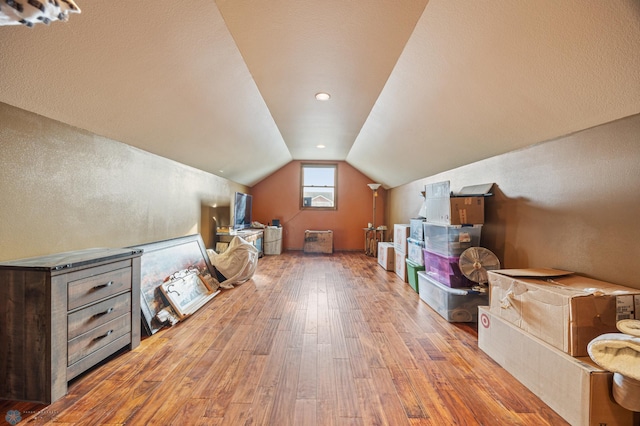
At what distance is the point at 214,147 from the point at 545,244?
3762 mm

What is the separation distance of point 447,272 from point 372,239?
11.8 ft

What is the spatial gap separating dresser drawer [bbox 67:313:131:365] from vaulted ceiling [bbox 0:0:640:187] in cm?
147

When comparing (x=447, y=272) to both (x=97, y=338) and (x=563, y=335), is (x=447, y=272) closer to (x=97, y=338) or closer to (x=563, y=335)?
(x=563, y=335)

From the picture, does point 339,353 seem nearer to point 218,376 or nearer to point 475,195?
point 218,376

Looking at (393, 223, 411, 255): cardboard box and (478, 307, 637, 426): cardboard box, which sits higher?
(393, 223, 411, 255): cardboard box

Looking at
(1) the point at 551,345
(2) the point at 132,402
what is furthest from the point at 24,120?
(1) the point at 551,345

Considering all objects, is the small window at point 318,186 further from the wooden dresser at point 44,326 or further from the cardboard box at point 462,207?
the wooden dresser at point 44,326

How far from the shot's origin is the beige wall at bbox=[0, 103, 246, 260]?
1524 millimetres

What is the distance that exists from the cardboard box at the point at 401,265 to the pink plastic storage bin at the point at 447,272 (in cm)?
102

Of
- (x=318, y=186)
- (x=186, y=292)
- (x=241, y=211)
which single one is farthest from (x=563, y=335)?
(x=318, y=186)

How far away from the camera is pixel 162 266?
2688mm

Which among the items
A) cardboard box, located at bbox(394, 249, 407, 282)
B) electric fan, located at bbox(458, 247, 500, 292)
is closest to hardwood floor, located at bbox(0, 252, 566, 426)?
electric fan, located at bbox(458, 247, 500, 292)

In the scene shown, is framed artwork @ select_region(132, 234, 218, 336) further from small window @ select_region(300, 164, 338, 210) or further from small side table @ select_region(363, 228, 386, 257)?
small side table @ select_region(363, 228, 386, 257)

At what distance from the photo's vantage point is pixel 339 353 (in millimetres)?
1884
